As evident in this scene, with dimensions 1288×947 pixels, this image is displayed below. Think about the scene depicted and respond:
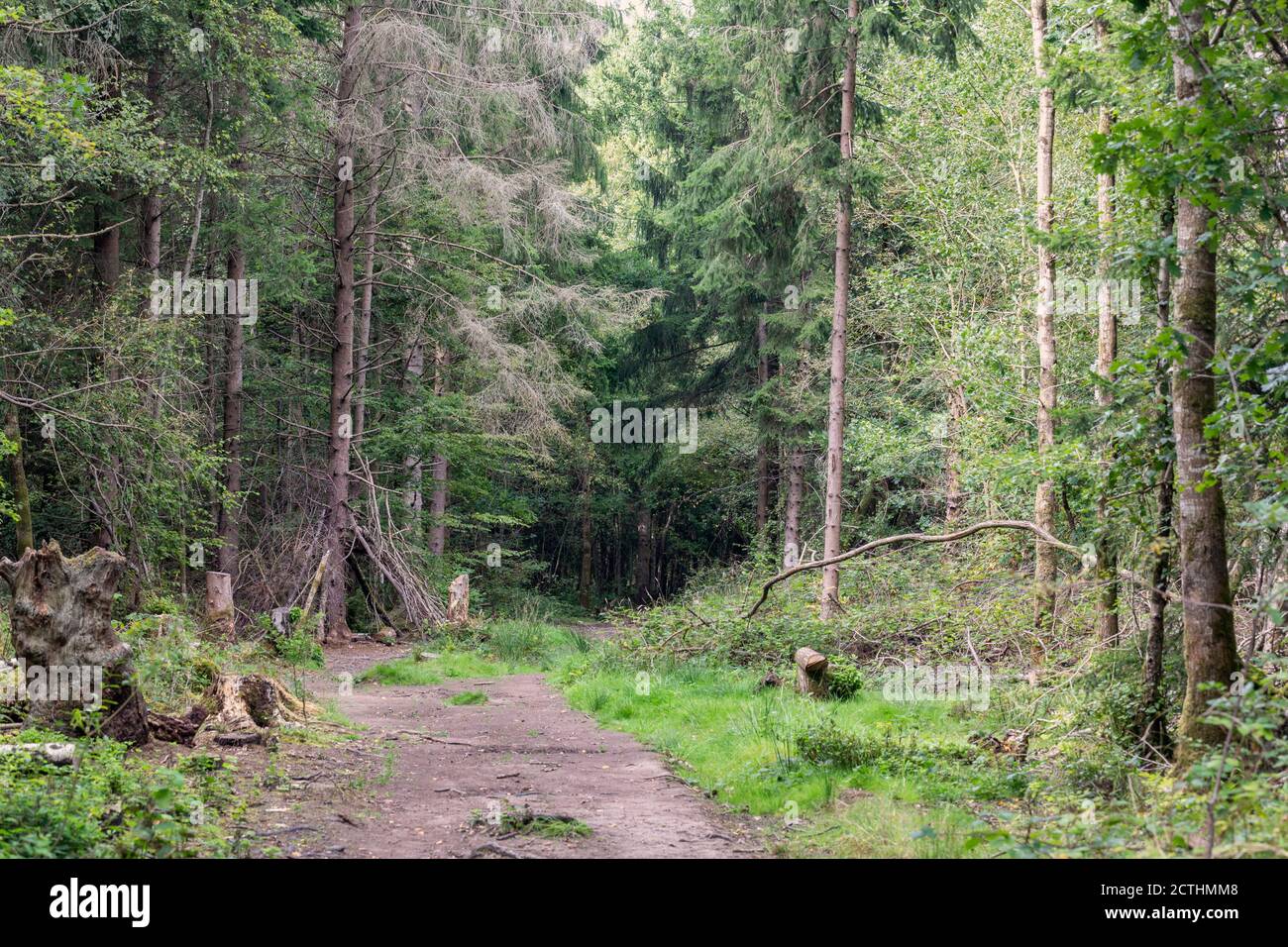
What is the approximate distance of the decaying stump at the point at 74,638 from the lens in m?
7.75

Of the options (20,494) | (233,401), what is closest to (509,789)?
(20,494)

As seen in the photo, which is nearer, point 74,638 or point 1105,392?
point 74,638

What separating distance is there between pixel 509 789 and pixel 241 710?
2543 millimetres

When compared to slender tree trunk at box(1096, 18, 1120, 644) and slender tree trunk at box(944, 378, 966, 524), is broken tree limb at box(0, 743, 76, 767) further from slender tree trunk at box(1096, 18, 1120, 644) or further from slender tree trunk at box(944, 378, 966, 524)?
slender tree trunk at box(944, 378, 966, 524)

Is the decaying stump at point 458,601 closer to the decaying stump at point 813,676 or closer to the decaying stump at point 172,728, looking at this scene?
the decaying stump at point 813,676

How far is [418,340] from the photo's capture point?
21.7m

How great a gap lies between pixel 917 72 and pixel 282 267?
38.6 ft

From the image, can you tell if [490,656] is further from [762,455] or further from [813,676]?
[762,455]

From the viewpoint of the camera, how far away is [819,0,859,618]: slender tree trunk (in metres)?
15.4

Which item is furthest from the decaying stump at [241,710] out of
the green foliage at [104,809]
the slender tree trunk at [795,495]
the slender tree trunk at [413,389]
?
the slender tree trunk at [795,495]

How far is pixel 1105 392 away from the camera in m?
10.8

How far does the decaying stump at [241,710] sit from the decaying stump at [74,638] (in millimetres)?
632

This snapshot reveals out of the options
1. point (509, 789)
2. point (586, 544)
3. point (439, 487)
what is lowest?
point (509, 789)

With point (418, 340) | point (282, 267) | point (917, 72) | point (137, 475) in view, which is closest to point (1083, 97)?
point (917, 72)
